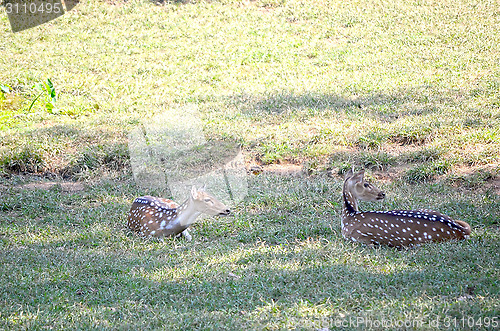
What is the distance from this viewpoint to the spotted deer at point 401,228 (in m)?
6.30

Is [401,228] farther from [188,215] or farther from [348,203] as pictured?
[188,215]

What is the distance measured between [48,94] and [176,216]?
6657mm

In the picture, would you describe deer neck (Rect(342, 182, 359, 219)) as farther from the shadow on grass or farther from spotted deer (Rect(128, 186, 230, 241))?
spotted deer (Rect(128, 186, 230, 241))

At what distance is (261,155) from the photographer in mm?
9922

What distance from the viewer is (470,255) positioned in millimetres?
5809

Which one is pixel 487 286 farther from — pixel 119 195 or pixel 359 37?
pixel 359 37

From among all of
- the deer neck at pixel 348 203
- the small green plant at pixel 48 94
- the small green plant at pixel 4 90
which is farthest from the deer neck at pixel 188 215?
the small green plant at pixel 4 90

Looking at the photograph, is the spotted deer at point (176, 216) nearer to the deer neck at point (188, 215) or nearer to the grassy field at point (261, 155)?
the deer neck at point (188, 215)

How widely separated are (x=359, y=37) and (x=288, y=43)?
6.37ft

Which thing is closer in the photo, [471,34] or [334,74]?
[334,74]

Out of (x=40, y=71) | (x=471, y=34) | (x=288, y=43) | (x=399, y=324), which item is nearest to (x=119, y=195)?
(x=399, y=324)

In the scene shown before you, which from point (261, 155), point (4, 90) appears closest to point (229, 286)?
point (261, 155)

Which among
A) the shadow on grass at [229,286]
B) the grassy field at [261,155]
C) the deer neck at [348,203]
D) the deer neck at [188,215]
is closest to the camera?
the shadow on grass at [229,286]

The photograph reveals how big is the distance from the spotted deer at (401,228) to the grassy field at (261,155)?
203mm
